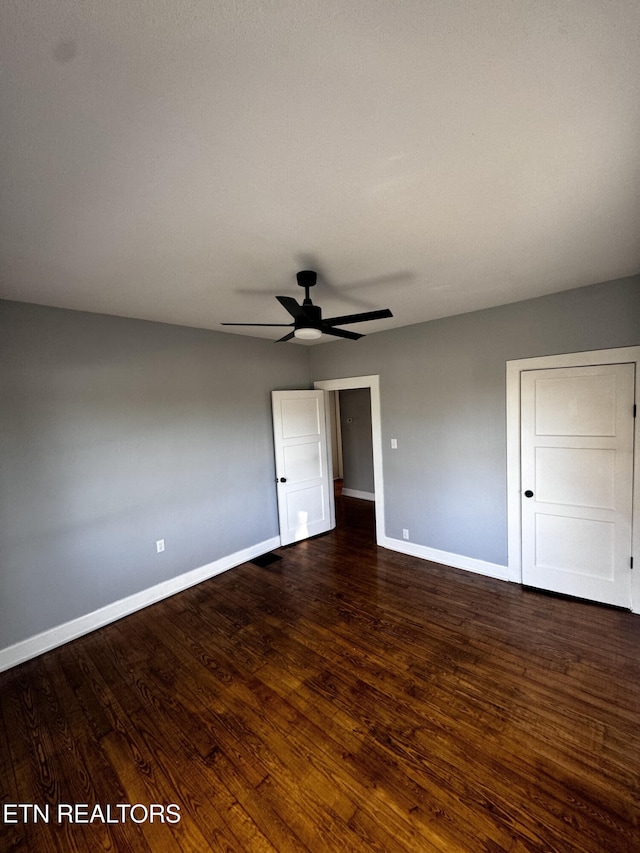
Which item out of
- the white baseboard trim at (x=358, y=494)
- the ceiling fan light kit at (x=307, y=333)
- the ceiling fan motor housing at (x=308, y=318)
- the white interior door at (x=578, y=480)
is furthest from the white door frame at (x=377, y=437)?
the white baseboard trim at (x=358, y=494)

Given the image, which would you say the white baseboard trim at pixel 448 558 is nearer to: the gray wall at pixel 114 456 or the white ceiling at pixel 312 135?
the gray wall at pixel 114 456

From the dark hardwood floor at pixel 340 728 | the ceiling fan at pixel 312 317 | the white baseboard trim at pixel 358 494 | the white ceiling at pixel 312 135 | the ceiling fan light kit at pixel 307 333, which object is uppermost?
the white ceiling at pixel 312 135

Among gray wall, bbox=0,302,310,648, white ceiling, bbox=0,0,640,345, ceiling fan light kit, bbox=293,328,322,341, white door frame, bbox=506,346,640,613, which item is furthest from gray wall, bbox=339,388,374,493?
white ceiling, bbox=0,0,640,345

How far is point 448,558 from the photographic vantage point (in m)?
3.65

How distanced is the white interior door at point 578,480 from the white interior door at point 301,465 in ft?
7.86

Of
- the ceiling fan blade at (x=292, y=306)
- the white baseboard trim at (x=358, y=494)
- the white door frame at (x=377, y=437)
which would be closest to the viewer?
the ceiling fan blade at (x=292, y=306)

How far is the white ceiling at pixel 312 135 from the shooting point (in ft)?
2.68

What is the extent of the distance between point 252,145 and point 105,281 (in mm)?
1611

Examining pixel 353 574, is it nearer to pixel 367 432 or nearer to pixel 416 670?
pixel 416 670

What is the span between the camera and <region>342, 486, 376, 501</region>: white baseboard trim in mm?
6402

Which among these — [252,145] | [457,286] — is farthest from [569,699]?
[252,145]

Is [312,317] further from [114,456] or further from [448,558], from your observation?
[448,558]

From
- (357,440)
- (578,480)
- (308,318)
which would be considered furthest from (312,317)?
(357,440)

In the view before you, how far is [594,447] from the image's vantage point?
2777 millimetres
